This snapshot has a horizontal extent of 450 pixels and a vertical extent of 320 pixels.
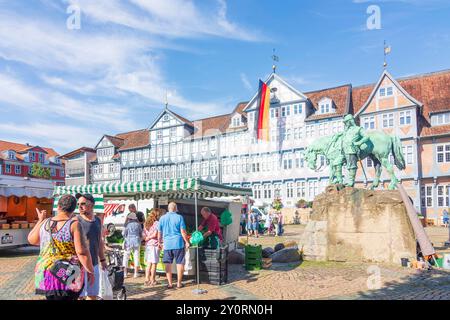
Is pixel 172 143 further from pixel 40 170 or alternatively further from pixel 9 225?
pixel 9 225

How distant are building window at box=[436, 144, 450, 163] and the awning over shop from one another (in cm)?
3163

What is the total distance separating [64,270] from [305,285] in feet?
18.7

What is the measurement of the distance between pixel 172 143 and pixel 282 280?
43051 mm

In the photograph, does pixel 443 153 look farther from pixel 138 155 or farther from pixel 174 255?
pixel 138 155

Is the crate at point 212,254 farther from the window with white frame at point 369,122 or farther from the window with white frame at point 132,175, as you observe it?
the window with white frame at point 132,175

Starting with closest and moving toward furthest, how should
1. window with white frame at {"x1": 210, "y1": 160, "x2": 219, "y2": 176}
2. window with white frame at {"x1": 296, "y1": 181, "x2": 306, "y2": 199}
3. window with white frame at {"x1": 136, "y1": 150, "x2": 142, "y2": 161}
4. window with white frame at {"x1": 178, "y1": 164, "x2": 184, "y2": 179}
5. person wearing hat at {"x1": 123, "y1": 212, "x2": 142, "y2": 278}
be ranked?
person wearing hat at {"x1": 123, "y1": 212, "x2": 142, "y2": 278} → window with white frame at {"x1": 296, "y1": 181, "x2": 306, "y2": 199} → window with white frame at {"x1": 210, "y1": 160, "x2": 219, "y2": 176} → window with white frame at {"x1": 178, "y1": 164, "x2": 184, "y2": 179} → window with white frame at {"x1": 136, "y1": 150, "x2": 142, "y2": 161}

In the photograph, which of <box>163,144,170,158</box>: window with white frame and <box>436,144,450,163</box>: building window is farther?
<box>163,144,170,158</box>: window with white frame

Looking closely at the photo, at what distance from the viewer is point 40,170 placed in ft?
204

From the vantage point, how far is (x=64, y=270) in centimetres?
410

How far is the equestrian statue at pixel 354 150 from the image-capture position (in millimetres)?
13031

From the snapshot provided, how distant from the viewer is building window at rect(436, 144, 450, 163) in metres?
33.4

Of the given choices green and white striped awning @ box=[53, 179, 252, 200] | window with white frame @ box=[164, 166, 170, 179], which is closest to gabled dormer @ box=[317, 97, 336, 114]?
window with white frame @ box=[164, 166, 170, 179]

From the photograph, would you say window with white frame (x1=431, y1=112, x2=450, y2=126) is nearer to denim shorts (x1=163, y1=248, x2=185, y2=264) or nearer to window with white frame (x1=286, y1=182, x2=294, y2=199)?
window with white frame (x1=286, y1=182, x2=294, y2=199)
